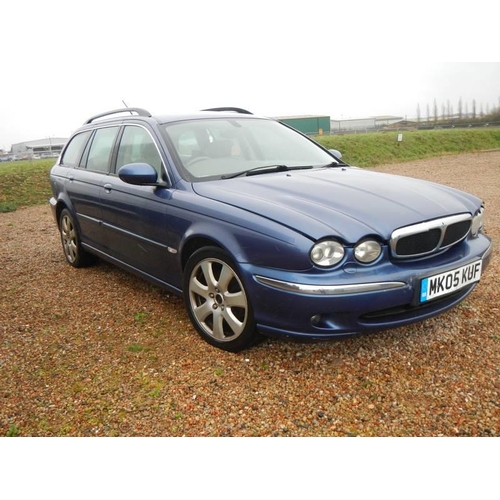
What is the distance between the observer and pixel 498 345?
10.6 ft

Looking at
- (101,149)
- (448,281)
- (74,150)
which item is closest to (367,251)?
(448,281)

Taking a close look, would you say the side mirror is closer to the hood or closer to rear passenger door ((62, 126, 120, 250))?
the hood

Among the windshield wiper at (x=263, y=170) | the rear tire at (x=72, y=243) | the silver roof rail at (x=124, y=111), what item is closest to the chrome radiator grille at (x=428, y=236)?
the windshield wiper at (x=263, y=170)

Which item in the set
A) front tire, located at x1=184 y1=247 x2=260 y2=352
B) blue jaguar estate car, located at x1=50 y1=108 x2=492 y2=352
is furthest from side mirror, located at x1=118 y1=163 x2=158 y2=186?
front tire, located at x1=184 y1=247 x2=260 y2=352

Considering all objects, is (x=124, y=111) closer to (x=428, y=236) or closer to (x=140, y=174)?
(x=140, y=174)

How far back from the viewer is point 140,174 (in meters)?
3.51

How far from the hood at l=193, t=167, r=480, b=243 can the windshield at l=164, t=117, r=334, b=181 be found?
23 cm

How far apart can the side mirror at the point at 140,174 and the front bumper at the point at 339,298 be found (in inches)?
44.1

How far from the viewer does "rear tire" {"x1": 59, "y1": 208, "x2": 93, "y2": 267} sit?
547cm

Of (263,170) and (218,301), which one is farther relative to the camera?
(263,170)

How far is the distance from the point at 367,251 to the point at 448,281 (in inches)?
23.5

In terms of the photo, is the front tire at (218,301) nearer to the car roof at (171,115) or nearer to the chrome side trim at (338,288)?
the chrome side trim at (338,288)

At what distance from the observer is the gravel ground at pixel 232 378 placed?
2.54 metres

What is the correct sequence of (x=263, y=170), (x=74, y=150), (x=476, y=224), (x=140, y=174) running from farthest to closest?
(x=74, y=150), (x=263, y=170), (x=140, y=174), (x=476, y=224)
